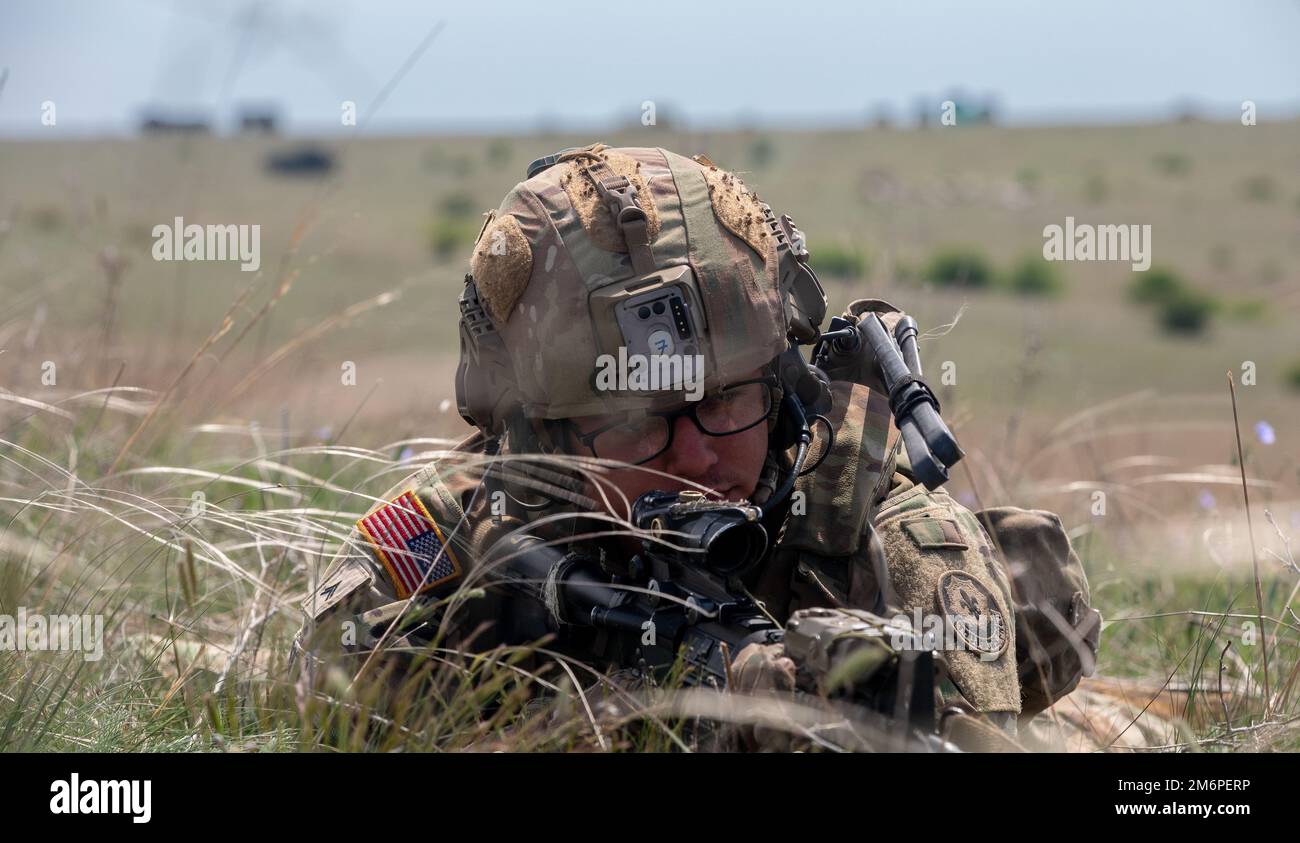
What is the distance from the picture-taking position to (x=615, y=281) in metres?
3.22

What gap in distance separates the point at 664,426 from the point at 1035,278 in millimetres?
32634

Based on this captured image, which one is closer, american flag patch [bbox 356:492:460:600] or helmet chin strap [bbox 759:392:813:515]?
helmet chin strap [bbox 759:392:813:515]

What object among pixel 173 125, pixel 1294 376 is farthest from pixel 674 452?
pixel 1294 376

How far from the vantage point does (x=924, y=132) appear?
181 ft

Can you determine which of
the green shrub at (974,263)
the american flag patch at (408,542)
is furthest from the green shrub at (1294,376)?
the american flag patch at (408,542)

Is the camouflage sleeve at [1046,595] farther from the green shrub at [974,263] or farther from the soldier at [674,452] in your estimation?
the green shrub at [974,263]

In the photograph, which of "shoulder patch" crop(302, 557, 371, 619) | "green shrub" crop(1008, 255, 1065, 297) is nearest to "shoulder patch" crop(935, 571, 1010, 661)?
"shoulder patch" crop(302, 557, 371, 619)

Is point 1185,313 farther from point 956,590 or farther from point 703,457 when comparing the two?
point 703,457

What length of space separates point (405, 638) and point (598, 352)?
0.87 meters

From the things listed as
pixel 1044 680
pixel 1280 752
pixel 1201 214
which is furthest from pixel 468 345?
pixel 1201 214

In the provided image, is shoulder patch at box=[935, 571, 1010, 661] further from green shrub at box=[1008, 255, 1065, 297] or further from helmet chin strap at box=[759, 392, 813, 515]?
green shrub at box=[1008, 255, 1065, 297]

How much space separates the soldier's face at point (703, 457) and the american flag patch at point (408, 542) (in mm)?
534

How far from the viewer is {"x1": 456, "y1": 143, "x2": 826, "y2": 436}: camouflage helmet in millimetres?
3195
